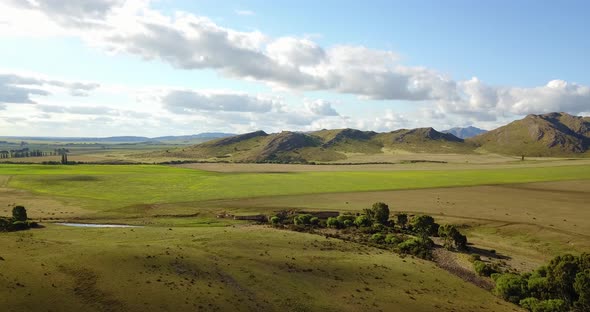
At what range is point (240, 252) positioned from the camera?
60531 mm

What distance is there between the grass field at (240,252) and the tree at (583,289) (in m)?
6.64

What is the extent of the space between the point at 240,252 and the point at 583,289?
41.3 metres

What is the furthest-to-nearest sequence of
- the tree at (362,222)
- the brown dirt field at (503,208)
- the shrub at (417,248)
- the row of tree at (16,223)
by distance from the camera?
1. the tree at (362,222)
2. the brown dirt field at (503,208)
3. the row of tree at (16,223)
4. the shrub at (417,248)

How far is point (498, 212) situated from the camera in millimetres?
100438

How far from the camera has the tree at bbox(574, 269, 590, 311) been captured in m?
45.8

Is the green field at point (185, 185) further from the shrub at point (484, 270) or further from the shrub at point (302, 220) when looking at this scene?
the shrub at point (484, 270)

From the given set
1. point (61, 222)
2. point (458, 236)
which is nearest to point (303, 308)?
point (458, 236)

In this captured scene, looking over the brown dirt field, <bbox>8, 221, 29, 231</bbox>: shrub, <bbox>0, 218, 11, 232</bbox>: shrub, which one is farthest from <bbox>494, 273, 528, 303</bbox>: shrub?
<bbox>0, 218, 11, 232</bbox>: shrub

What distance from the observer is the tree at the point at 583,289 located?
4584cm

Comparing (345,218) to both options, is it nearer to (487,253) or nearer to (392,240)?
(392,240)

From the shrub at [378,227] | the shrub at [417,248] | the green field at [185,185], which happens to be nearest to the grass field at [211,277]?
the shrub at [417,248]

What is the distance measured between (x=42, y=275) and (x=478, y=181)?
152 m

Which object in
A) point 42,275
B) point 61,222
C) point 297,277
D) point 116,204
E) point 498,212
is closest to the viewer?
point 42,275

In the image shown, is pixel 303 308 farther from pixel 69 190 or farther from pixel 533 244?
pixel 69 190
